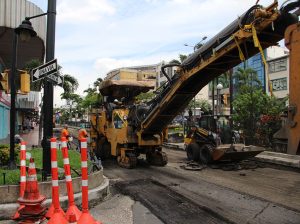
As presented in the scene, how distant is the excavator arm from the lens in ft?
27.6

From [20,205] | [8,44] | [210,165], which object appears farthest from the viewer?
[8,44]

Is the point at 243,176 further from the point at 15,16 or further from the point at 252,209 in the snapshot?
the point at 15,16

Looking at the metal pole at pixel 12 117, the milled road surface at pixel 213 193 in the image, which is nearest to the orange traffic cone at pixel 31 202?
the milled road surface at pixel 213 193

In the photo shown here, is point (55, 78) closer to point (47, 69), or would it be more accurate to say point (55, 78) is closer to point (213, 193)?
point (47, 69)

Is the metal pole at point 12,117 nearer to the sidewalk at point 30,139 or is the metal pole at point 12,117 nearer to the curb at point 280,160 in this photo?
the curb at point 280,160

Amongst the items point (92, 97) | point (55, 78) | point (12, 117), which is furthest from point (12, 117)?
point (92, 97)

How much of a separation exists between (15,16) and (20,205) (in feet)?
41.3

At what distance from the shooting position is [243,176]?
41.2 ft

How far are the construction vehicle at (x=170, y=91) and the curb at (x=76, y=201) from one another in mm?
4556

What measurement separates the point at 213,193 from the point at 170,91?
4368mm

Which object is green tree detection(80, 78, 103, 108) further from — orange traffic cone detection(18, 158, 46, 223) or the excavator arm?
orange traffic cone detection(18, 158, 46, 223)

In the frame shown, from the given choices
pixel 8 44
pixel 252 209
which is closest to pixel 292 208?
pixel 252 209

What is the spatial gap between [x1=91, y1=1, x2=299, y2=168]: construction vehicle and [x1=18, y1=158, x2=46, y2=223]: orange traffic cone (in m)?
5.54

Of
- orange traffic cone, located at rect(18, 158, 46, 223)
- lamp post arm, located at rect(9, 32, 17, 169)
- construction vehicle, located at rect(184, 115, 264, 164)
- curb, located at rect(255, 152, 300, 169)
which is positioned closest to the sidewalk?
construction vehicle, located at rect(184, 115, 264, 164)
